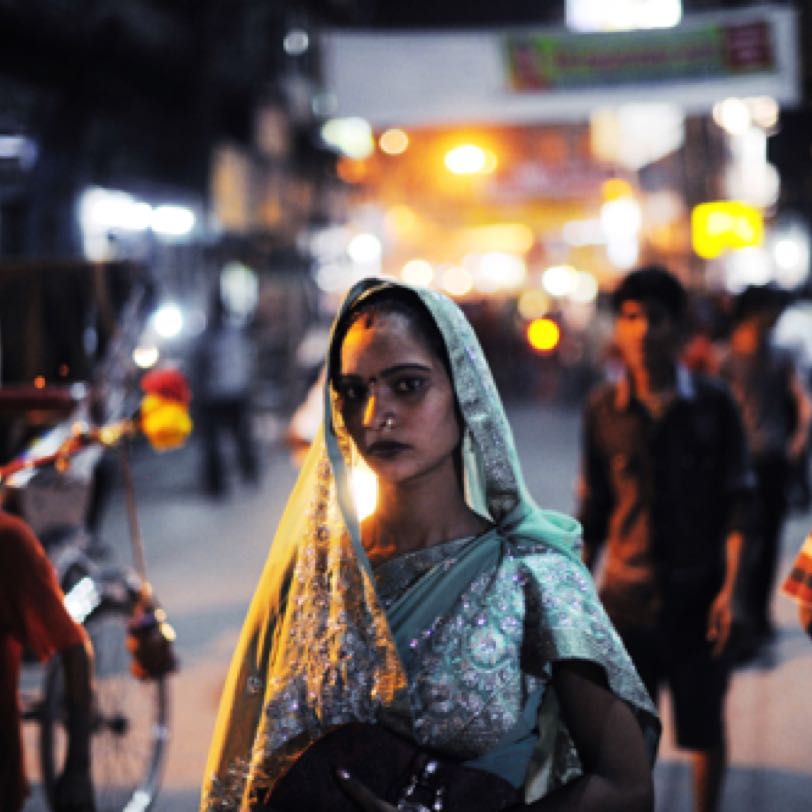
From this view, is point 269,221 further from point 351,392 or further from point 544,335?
point 351,392

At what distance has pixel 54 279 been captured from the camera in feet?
19.2

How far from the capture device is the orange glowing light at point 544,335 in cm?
2789

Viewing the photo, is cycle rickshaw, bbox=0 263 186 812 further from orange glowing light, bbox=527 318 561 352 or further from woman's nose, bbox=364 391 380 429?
orange glowing light, bbox=527 318 561 352

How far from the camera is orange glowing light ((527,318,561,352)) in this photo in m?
27.9

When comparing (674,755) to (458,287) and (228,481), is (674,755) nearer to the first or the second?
(228,481)

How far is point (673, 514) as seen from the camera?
418 cm

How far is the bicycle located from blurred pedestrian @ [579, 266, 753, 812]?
64.2 inches

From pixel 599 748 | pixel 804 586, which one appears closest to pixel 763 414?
pixel 804 586

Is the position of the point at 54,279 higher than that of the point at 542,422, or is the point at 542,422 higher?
the point at 54,279

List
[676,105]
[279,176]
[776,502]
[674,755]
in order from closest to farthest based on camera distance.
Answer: [674,755]
[776,502]
[676,105]
[279,176]

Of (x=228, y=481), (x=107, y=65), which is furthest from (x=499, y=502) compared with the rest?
(x=107, y=65)

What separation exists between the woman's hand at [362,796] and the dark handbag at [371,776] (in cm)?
2

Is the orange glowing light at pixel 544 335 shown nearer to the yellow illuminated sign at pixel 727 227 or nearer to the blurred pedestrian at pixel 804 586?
the yellow illuminated sign at pixel 727 227

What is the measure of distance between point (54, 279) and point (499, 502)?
418cm
